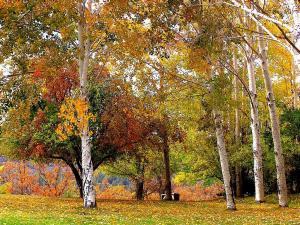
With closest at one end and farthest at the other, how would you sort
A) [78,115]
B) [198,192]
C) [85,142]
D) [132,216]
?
[132,216]
[78,115]
[85,142]
[198,192]

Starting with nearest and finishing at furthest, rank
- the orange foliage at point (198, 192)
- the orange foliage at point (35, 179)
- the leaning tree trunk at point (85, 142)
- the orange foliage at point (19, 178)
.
Answer: the leaning tree trunk at point (85, 142), the orange foliage at point (35, 179), the orange foliage at point (19, 178), the orange foliage at point (198, 192)

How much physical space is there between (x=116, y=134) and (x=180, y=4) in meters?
16.3

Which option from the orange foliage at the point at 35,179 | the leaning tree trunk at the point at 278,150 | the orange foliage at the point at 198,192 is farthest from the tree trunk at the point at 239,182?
the orange foliage at the point at 198,192

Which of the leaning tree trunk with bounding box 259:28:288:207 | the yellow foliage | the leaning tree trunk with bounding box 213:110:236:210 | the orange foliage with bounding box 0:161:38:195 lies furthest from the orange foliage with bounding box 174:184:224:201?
the yellow foliage

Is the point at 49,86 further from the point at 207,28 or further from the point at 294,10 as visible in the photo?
the point at 294,10

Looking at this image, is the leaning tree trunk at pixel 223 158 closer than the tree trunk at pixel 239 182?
Yes

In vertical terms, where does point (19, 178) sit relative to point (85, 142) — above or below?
above

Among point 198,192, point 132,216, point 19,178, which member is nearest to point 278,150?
point 132,216

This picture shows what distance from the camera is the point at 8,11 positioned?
855 inches

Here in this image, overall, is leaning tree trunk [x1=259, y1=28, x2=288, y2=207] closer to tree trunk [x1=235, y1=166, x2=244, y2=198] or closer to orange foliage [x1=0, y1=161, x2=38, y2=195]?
tree trunk [x1=235, y1=166, x2=244, y2=198]

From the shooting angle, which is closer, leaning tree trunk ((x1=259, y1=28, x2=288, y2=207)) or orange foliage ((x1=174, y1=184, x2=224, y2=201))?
leaning tree trunk ((x1=259, y1=28, x2=288, y2=207))

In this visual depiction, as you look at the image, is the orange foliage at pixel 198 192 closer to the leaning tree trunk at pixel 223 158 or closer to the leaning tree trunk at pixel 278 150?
the leaning tree trunk at pixel 278 150

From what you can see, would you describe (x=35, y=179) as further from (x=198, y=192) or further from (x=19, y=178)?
(x=198, y=192)

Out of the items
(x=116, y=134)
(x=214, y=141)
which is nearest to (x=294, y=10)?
(x=116, y=134)
